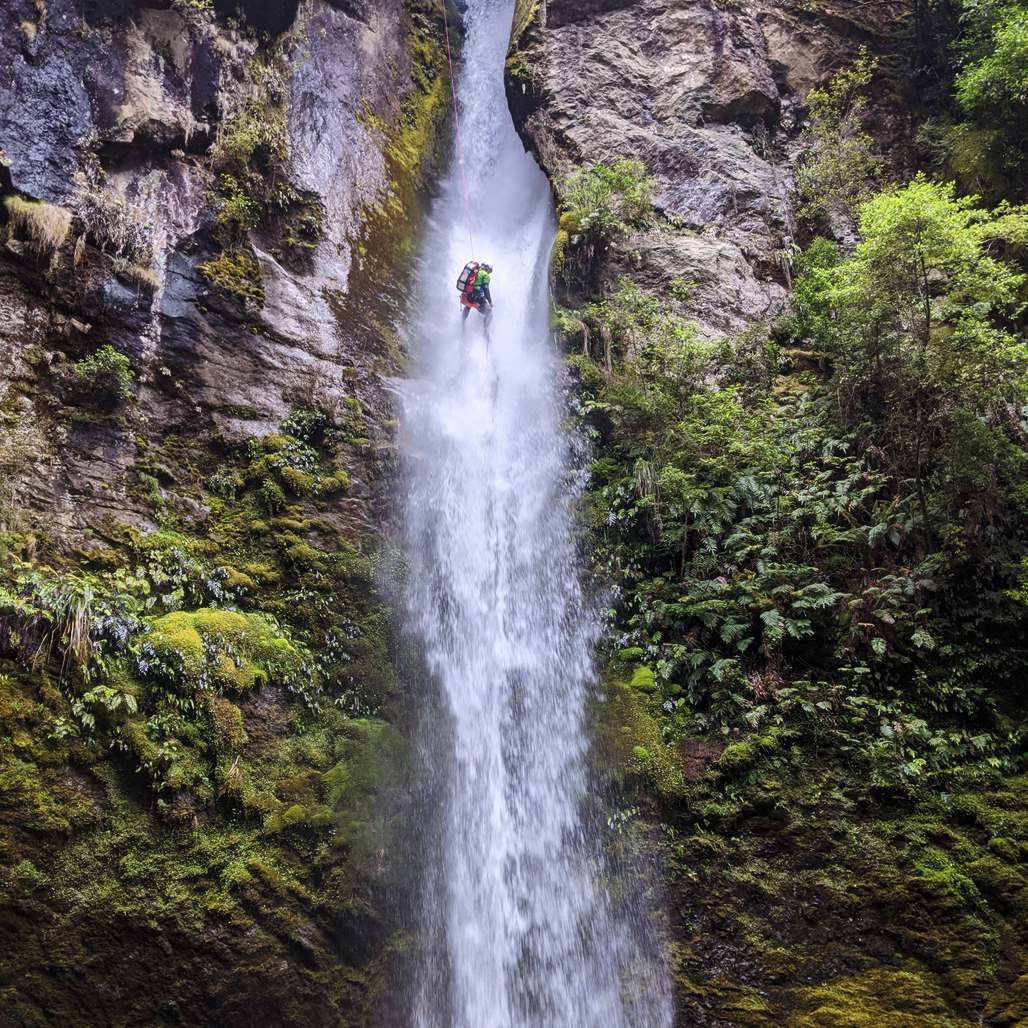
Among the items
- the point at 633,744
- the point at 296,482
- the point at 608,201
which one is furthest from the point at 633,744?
the point at 608,201

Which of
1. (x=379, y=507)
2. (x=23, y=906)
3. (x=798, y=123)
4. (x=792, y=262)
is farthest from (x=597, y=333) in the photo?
(x=23, y=906)

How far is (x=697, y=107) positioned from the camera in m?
12.4

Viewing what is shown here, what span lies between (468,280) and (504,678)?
7199 mm

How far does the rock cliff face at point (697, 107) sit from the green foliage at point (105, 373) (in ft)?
25.2

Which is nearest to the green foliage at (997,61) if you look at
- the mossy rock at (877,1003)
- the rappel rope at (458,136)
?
the rappel rope at (458,136)

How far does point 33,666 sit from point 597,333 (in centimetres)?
858

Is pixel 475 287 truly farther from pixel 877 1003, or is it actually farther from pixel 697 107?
pixel 877 1003

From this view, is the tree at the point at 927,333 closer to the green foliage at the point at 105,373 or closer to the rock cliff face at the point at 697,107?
the rock cliff face at the point at 697,107

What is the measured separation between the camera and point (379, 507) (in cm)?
796

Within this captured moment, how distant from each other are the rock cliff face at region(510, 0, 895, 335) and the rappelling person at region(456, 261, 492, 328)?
2165mm

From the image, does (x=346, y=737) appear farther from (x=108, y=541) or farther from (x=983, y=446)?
(x=983, y=446)

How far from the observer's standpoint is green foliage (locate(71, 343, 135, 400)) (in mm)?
6516

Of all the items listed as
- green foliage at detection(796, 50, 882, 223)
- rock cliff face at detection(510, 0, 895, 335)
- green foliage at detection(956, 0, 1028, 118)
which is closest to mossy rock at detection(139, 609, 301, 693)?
rock cliff face at detection(510, 0, 895, 335)

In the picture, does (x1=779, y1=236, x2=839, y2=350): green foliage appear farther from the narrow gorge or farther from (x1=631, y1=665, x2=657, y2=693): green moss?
(x1=631, y1=665, x2=657, y2=693): green moss
